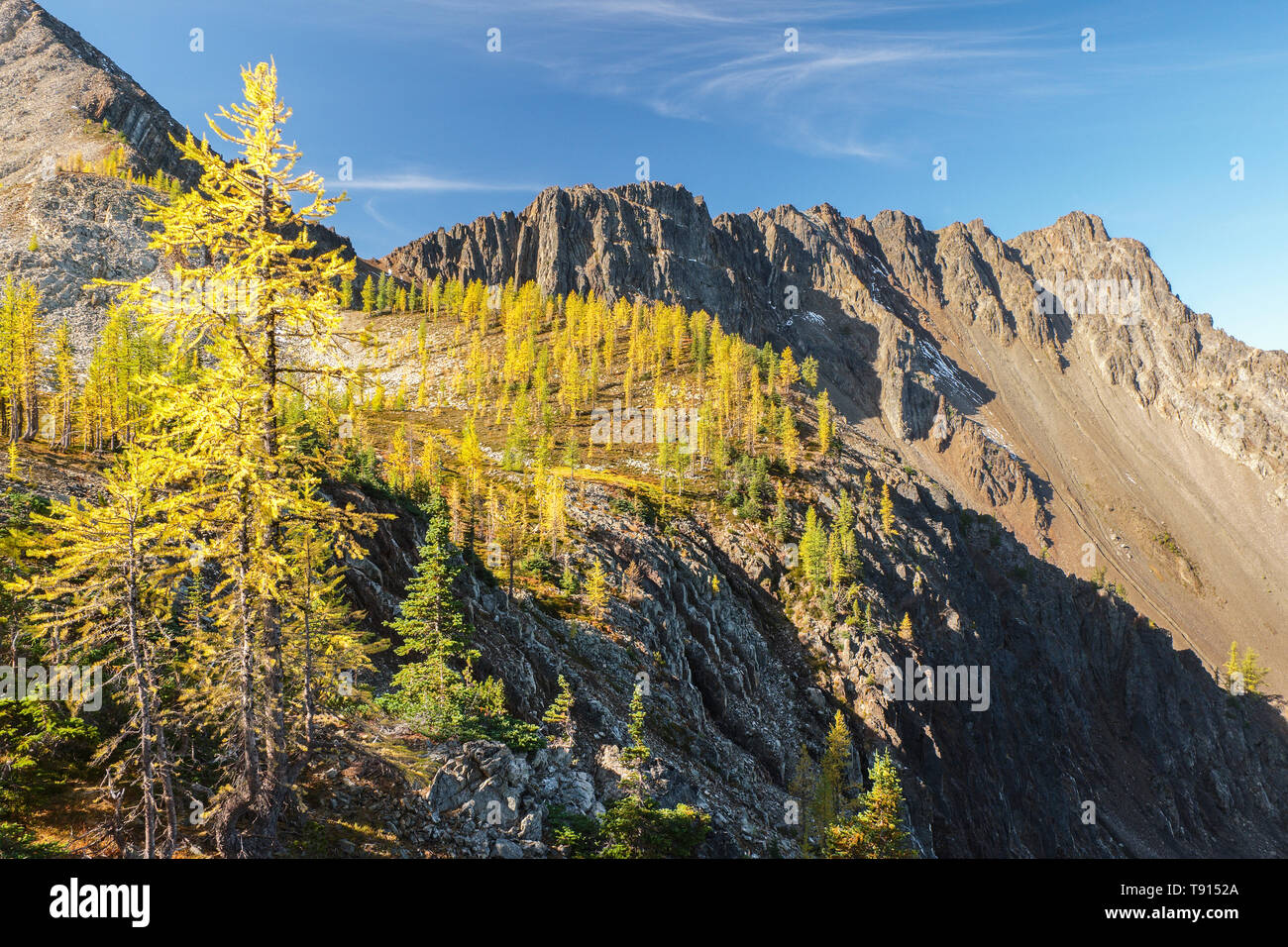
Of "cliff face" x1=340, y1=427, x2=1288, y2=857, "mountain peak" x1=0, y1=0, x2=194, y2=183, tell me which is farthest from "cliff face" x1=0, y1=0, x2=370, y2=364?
"cliff face" x1=340, y1=427, x2=1288, y2=857

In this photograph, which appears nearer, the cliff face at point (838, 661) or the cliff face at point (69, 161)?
the cliff face at point (838, 661)

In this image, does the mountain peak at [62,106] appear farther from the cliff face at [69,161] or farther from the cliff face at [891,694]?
the cliff face at [891,694]

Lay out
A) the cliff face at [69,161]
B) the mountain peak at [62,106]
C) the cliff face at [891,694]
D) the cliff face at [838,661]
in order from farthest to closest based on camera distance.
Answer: the mountain peak at [62,106] < the cliff face at [69,161] < the cliff face at [838,661] < the cliff face at [891,694]

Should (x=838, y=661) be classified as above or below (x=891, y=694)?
above

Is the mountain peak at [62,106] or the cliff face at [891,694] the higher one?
the mountain peak at [62,106]

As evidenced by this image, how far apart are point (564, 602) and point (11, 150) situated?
19055 centimetres

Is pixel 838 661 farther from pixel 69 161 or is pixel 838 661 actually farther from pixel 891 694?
pixel 69 161

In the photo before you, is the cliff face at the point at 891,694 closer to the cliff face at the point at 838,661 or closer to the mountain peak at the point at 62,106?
the cliff face at the point at 838,661

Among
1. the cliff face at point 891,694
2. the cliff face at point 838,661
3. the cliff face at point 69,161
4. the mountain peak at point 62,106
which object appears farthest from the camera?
the mountain peak at point 62,106

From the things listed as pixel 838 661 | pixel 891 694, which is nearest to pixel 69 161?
pixel 838 661

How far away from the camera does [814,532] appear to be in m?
70.4

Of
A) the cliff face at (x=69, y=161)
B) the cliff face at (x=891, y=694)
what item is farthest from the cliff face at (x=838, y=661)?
the cliff face at (x=69, y=161)

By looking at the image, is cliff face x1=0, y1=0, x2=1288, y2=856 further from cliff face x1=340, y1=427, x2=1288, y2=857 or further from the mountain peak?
the mountain peak
